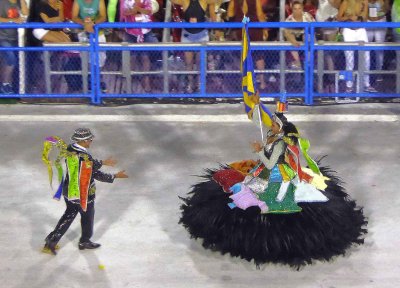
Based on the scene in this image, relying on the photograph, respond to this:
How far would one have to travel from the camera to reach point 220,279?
10.0 metres

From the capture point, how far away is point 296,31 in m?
15.4

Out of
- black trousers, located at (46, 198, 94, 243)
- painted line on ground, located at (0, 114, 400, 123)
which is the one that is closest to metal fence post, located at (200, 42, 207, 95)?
painted line on ground, located at (0, 114, 400, 123)

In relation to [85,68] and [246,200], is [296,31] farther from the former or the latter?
[246,200]

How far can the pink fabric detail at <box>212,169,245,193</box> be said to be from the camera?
10.7 meters

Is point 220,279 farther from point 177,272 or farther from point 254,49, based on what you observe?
point 254,49

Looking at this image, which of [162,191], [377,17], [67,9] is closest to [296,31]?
[377,17]

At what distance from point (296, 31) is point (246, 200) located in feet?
18.6

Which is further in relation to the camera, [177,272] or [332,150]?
[332,150]

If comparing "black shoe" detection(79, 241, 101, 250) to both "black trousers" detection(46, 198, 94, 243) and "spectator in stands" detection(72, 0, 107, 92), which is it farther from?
"spectator in stands" detection(72, 0, 107, 92)

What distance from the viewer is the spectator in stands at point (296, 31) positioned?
15234 mm

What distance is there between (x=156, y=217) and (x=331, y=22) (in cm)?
490

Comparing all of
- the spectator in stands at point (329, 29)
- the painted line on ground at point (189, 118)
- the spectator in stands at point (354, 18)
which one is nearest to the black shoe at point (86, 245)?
the painted line on ground at point (189, 118)

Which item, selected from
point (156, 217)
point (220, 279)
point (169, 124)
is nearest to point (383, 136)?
point (169, 124)

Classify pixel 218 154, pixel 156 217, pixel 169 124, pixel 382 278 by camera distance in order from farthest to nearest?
pixel 169 124 → pixel 218 154 → pixel 156 217 → pixel 382 278
